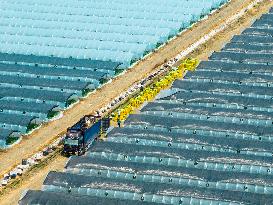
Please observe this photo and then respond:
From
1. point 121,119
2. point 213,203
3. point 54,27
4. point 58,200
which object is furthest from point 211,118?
point 54,27

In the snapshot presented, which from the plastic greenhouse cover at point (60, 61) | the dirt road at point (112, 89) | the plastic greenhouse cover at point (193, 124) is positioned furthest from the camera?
the plastic greenhouse cover at point (60, 61)

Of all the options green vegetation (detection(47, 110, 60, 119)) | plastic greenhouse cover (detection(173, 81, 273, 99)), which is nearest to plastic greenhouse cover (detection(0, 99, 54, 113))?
green vegetation (detection(47, 110, 60, 119))

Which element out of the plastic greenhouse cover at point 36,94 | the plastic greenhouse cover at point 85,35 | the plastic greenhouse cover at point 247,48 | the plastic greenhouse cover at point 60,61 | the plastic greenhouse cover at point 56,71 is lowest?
the plastic greenhouse cover at point 36,94

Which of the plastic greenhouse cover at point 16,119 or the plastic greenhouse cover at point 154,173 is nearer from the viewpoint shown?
the plastic greenhouse cover at point 154,173

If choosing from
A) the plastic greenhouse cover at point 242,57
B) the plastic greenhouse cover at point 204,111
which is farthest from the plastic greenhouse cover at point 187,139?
the plastic greenhouse cover at point 242,57

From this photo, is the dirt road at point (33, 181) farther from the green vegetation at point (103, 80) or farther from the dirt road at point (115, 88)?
the green vegetation at point (103, 80)

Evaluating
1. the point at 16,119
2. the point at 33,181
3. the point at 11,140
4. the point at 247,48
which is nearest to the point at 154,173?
the point at 33,181
